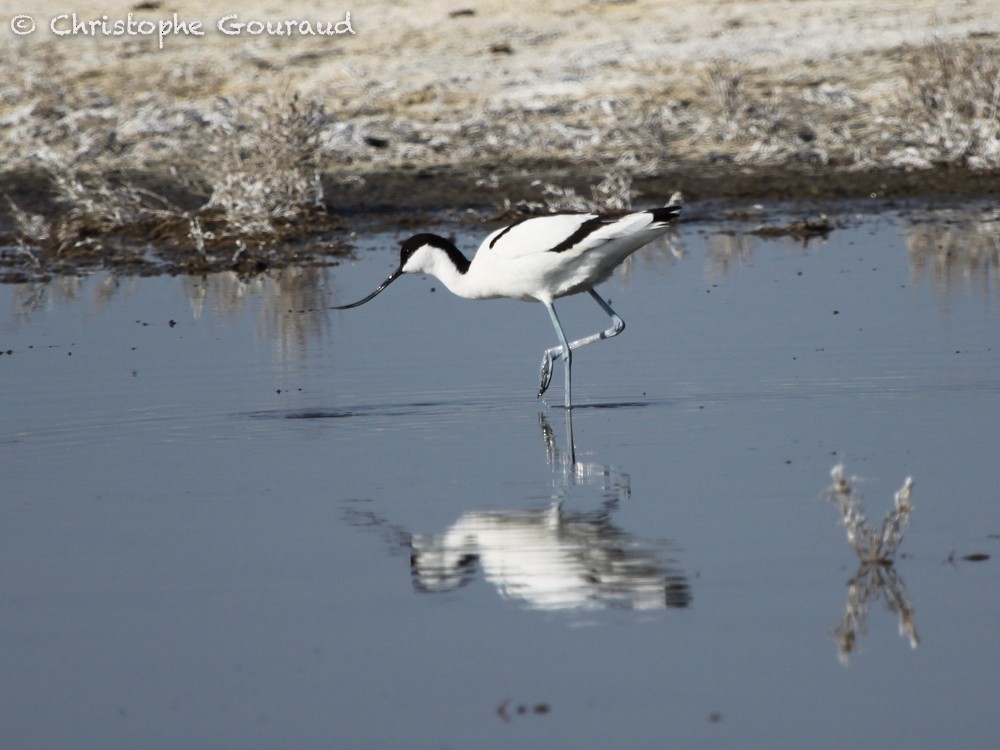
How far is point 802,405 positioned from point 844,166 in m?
9.92

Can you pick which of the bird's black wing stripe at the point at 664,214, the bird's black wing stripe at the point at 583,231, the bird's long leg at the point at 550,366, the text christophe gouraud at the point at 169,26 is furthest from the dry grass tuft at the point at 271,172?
the text christophe gouraud at the point at 169,26

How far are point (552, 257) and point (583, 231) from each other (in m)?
0.19

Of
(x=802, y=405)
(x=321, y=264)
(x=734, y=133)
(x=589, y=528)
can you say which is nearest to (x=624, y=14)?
(x=734, y=133)

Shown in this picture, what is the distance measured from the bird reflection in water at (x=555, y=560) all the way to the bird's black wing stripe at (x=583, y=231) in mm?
2255

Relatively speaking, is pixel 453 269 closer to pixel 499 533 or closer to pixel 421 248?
pixel 421 248

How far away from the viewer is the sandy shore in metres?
15.3

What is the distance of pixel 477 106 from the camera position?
60.7 feet

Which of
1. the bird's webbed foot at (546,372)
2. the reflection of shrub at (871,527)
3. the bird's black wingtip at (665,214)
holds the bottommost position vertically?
the reflection of shrub at (871,527)

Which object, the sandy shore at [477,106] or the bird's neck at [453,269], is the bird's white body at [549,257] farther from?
the sandy shore at [477,106]

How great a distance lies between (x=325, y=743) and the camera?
141 inches

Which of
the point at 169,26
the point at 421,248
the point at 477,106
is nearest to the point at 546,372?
the point at 421,248

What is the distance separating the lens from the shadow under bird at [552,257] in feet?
25.1

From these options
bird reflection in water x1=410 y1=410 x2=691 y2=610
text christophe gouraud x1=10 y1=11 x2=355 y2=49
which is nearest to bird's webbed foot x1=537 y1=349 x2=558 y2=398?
bird reflection in water x1=410 y1=410 x2=691 y2=610

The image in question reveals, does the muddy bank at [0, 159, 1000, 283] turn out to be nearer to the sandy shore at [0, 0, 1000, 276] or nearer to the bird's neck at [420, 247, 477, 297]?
the sandy shore at [0, 0, 1000, 276]
